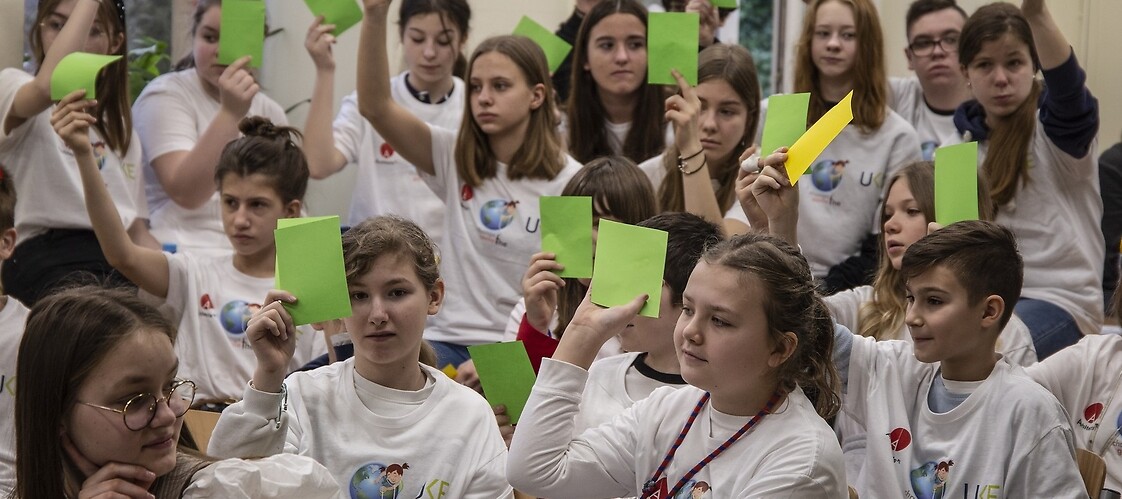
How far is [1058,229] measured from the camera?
385 centimetres

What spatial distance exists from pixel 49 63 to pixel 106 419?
8.31 ft

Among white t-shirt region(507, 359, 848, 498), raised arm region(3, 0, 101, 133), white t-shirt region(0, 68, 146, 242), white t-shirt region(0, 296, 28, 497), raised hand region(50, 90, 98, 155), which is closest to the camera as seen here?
white t-shirt region(507, 359, 848, 498)

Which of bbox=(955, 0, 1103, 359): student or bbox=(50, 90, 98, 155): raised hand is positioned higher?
bbox=(50, 90, 98, 155): raised hand

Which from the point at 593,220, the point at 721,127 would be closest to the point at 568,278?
the point at 593,220

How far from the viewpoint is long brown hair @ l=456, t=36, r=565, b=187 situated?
4.12m

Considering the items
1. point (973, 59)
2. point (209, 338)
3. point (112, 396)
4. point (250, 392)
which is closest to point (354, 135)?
point (209, 338)

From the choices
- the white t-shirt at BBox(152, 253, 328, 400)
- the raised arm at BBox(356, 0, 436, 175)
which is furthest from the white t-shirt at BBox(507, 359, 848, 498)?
the raised arm at BBox(356, 0, 436, 175)

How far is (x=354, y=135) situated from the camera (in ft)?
16.3

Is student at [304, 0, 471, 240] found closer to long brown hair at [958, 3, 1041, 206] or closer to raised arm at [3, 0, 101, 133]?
raised arm at [3, 0, 101, 133]

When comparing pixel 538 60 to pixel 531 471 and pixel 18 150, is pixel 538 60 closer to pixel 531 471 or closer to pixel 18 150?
pixel 18 150

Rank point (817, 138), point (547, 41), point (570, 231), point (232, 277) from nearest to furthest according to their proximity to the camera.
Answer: point (817, 138), point (570, 231), point (232, 277), point (547, 41)

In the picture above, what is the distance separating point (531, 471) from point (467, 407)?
0.46m

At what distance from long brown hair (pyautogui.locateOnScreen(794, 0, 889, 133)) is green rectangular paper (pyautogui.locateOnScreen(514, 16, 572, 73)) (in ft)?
2.92

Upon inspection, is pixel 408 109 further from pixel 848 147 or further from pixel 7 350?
pixel 7 350
